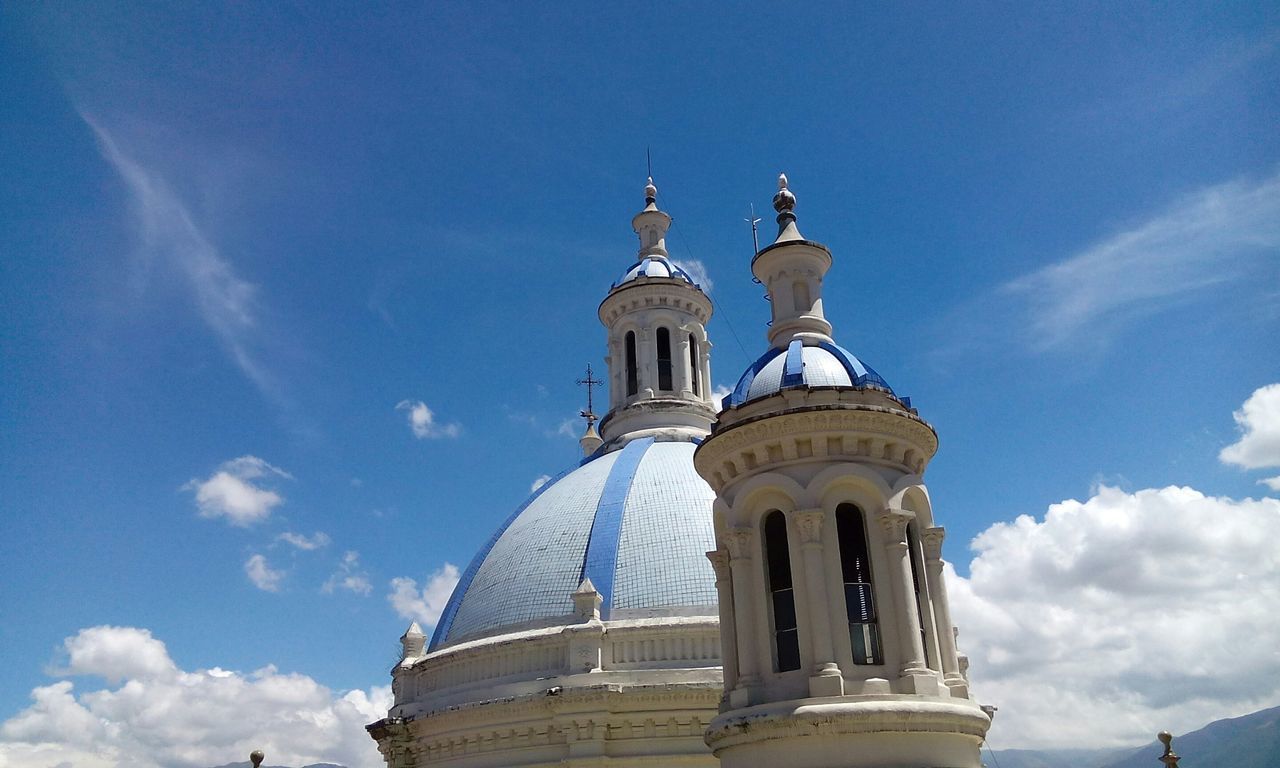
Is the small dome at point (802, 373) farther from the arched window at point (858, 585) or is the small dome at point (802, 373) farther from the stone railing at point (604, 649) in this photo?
the stone railing at point (604, 649)

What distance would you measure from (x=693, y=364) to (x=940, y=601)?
22.8 m

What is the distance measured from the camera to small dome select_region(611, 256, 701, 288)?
38575 mm

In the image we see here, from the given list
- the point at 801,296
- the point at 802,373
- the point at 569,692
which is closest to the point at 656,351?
the point at 569,692

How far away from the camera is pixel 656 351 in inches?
1465

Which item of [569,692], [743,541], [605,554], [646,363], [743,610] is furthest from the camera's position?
[646,363]

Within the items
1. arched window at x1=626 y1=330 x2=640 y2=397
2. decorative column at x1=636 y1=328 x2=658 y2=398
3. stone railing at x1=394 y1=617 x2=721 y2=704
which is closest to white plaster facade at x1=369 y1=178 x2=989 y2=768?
stone railing at x1=394 y1=617 x2=721 y2=704

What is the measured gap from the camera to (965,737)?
14.5 meters

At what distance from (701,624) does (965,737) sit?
11.0 meters

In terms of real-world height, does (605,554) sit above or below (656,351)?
below

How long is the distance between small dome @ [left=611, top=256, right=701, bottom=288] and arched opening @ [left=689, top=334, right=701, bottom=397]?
2.38m

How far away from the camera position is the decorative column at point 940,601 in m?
15.6

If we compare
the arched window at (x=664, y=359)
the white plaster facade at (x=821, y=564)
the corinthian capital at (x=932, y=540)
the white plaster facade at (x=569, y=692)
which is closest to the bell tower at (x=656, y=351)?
the arched window at (x=664, y=359)

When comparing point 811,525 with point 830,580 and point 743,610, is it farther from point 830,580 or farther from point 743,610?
point 743,610

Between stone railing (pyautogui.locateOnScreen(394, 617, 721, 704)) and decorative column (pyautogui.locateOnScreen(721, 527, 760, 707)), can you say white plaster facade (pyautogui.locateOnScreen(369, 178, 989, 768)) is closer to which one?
decorative column (pyautogui.locateOnScreen(721, 527, 760, 707))
